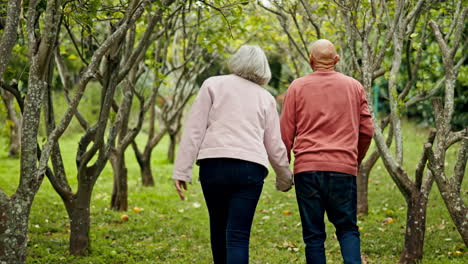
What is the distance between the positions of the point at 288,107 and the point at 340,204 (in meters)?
0.80

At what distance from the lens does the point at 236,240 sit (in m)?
3.89

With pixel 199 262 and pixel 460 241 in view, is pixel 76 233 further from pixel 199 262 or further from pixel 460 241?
pixel 460 241

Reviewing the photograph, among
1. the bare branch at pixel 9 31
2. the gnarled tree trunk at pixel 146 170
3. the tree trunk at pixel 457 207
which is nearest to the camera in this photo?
the bare branch at pixel 9 31

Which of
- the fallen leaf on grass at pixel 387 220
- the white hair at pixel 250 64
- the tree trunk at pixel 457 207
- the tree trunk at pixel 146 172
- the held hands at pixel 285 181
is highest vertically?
the white hair at pixel 250 64

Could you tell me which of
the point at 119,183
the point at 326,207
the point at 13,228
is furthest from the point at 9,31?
the point at 119,183

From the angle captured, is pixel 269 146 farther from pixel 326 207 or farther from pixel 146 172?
pixel 146 172

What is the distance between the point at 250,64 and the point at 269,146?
60cm

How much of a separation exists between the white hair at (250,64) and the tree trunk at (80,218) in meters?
2.35

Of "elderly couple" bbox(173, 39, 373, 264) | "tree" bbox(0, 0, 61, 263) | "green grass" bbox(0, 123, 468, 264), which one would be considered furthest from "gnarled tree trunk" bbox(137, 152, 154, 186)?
"elderly couple" bbox(173, 39, 373, 264)

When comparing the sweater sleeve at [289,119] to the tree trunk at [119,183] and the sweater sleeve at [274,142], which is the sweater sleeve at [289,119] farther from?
the tree trunk at [119,183]

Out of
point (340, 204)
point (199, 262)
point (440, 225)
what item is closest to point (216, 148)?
point (340, 204)

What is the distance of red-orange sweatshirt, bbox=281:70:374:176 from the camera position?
13.1ft

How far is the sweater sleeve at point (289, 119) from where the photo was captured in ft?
13.6

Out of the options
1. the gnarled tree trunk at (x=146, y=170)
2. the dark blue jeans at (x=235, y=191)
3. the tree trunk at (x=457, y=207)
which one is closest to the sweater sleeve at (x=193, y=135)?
the dark blue jeans at (x=235, y=191)
